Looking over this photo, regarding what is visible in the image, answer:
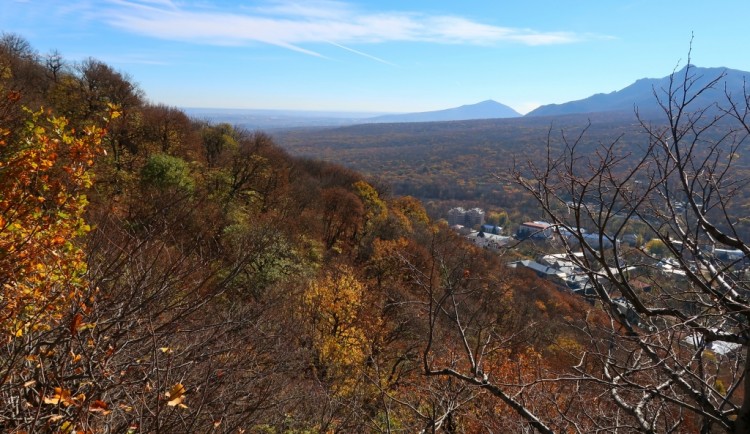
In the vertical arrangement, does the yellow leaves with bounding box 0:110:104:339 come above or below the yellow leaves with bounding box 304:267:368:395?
above

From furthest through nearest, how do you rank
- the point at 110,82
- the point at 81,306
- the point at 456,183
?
the point at 456,183 → the point at 110,82 → the point at 81,306

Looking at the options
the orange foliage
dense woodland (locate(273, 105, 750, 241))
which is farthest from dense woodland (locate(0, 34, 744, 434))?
dense woodland (locate(273, 105, 750, 241))

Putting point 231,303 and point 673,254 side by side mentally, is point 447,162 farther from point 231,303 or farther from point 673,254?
point 673,254

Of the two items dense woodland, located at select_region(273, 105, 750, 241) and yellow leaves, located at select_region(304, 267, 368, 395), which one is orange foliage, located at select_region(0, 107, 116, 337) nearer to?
yellow leaves, located at select_region(304, 267, 368, 395)

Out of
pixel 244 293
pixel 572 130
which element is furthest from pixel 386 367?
pixel 572 130

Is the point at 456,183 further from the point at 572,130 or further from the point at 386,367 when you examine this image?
the point at 386,367

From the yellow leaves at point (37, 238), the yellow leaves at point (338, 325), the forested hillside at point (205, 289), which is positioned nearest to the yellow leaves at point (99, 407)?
the forested hillside at point (205, 289)

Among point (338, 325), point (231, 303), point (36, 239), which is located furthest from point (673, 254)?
point (338, 325)

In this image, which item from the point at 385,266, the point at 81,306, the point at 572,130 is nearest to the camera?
the point at 81,306
